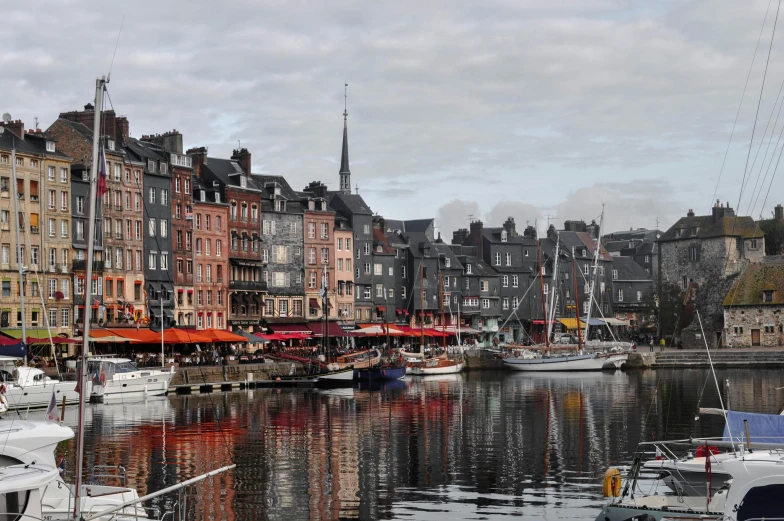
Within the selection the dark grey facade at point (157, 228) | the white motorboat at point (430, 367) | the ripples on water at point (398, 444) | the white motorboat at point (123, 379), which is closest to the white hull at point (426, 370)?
the white motorboat at point (430, 367)

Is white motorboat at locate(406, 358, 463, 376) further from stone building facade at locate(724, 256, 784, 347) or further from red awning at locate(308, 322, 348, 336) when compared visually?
stone building facade at locate(724, 256, 784, 347)

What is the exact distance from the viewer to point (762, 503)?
21938 millimetres

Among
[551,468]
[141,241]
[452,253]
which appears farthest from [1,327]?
[452,253]

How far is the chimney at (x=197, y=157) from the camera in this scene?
323 ft

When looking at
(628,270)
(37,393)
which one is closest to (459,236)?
(628,270)

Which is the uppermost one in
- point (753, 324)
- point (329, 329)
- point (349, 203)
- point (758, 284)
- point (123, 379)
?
point (349, 203)

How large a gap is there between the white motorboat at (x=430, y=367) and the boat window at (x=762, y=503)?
227 feet

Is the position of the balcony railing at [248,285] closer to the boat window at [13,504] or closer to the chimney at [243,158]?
the chimney at [243,158]

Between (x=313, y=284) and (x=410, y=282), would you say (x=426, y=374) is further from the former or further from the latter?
(x=410, y=282)

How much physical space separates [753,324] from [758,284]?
3906 mm

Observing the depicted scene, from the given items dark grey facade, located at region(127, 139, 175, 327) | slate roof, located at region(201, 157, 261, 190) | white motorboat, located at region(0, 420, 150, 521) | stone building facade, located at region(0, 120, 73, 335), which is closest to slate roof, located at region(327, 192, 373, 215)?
slate roof, located at region(201, 157, 261, 190)

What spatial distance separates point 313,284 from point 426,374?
19.8 metres

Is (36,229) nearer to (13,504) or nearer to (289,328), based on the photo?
(289,328)

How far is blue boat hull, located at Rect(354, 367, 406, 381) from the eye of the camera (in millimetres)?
79500
